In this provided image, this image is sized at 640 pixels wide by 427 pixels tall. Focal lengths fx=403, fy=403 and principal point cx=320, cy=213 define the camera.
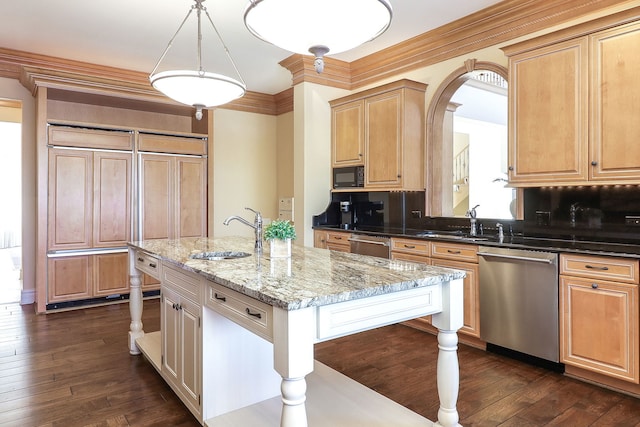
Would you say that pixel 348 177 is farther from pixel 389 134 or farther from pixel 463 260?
pixel 463 260

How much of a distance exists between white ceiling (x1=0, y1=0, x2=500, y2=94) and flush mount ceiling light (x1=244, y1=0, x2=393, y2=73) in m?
1.78

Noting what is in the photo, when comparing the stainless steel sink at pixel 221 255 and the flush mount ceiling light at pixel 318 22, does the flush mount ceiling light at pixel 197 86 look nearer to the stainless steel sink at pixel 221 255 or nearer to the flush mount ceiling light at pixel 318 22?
the flush mount ceiling light at pixel 318 22

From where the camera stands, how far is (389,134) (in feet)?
14.1

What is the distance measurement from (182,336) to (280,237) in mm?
787

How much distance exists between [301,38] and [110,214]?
383 cm

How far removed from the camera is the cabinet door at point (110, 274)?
4707 millimetres

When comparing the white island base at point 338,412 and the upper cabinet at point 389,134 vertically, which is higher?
the upper cabinet at point 389,134

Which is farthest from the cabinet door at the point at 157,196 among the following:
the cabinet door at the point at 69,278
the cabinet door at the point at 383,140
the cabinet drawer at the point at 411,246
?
the cabinet drawer at the point at 411,246

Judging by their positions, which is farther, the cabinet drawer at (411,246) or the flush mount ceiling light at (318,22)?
the cabinet drawer at (411,246)

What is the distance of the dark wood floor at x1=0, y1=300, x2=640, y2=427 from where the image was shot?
7.44 feet

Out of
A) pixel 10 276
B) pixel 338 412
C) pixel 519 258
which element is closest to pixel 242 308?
pixel 338 412

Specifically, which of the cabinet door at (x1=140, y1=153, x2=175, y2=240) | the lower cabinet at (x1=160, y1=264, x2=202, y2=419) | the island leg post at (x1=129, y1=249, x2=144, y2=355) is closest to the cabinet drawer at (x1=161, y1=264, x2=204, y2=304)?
the lower cabinet at (x1=160, y1=264, x2=202, y2=419)

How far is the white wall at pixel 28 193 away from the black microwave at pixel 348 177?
3.61 m

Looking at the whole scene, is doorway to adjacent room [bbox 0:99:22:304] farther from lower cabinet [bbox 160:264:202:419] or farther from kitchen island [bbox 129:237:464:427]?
kitchen island [bbox 129:237:464:427]
